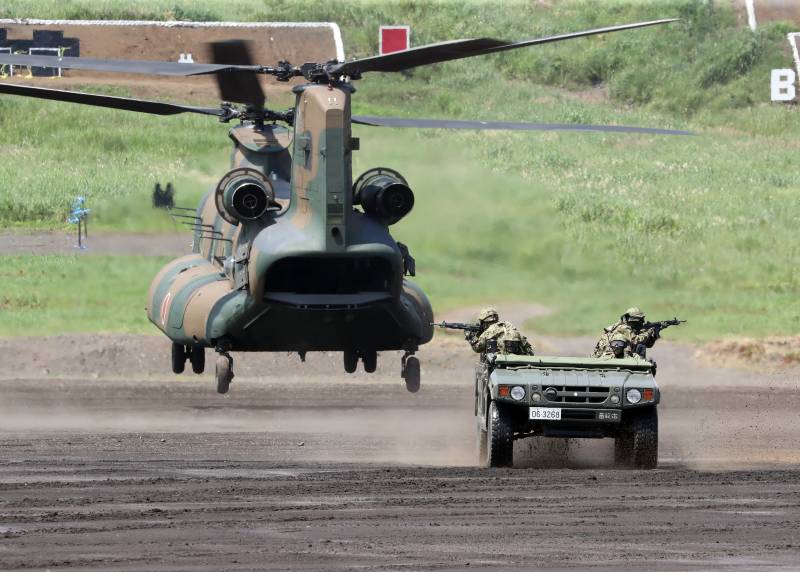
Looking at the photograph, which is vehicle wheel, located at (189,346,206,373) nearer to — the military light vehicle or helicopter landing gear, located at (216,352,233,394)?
helicopter landing gear, located at (216,352,233,394)

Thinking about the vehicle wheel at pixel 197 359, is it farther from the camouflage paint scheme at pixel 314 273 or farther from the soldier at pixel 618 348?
the soldier at pixel 618 348

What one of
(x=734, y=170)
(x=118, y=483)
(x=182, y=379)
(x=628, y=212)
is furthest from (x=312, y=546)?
(x=734, y=170)

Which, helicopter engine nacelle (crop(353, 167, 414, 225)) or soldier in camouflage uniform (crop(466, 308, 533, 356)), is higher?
helicopter engine nacelle (crop(353, 167, 414, 225))

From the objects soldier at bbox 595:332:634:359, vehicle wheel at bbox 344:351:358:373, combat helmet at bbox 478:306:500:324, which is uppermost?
combat helmet at bbox 478:306:500:324

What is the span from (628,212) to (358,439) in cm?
2043

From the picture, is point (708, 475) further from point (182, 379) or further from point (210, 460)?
point (182, 379)

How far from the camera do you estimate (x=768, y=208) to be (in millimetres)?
46594

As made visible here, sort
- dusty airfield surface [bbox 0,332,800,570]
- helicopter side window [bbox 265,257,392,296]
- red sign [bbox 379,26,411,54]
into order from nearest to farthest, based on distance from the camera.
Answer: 1. dusty airfield surface [bbox 0,332,800,570]
2. helicopter side window [bbox 265,257,392,296]
3. red sign [bbox 379,26,411,54]

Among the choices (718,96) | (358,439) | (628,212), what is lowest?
(358,439)

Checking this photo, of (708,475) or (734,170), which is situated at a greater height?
(734,170)

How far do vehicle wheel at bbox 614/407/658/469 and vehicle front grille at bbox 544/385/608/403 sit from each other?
47cm

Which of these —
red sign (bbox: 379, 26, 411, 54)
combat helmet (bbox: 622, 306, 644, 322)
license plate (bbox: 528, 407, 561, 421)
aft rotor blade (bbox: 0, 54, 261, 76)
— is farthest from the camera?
red sign (bbox: 379, 26, 411, 54)

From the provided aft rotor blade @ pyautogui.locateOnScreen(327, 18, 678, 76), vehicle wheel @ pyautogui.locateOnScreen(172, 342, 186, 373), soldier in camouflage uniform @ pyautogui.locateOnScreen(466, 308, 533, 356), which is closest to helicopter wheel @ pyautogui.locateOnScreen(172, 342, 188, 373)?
vehicle wheel @ pyautogui.locateOnScreen(172, 342, 186, 373)

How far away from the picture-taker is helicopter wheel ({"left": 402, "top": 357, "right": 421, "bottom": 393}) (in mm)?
21922
